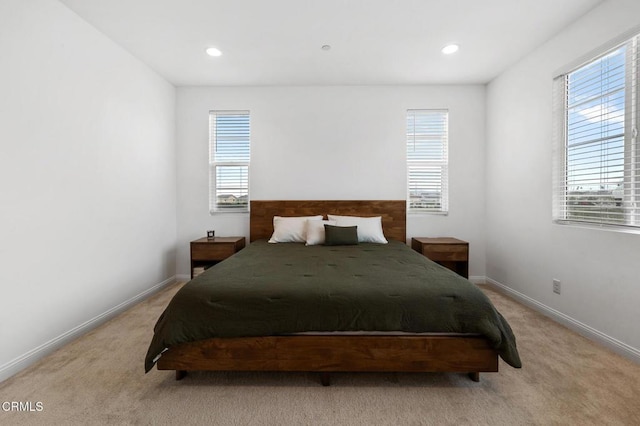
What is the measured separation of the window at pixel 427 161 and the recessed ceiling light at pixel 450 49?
0.94m

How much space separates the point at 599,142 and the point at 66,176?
432cm

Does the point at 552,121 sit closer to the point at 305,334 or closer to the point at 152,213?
the point at 305,334

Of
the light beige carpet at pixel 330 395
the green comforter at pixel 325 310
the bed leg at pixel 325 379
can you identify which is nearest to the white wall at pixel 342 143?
the light beige carpet at pixel 330 395

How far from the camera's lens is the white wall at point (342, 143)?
3770 mm

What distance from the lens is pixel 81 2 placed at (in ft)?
7.18

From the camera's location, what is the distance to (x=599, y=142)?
2.30 m

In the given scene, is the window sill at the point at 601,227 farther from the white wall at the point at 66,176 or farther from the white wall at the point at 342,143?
the white wall at the point at 66,176

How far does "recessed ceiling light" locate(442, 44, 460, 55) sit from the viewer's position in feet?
9.17

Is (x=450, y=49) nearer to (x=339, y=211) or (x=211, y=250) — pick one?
(x=339, y=211)

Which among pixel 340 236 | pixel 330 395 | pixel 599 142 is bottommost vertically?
pixel 330 395

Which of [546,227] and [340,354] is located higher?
[546,227]

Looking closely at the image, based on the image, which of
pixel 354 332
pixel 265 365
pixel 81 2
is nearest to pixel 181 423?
pixel 265 365

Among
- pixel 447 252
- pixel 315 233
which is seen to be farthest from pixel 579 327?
pixel 315 233

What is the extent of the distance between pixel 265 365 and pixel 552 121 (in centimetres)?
329
